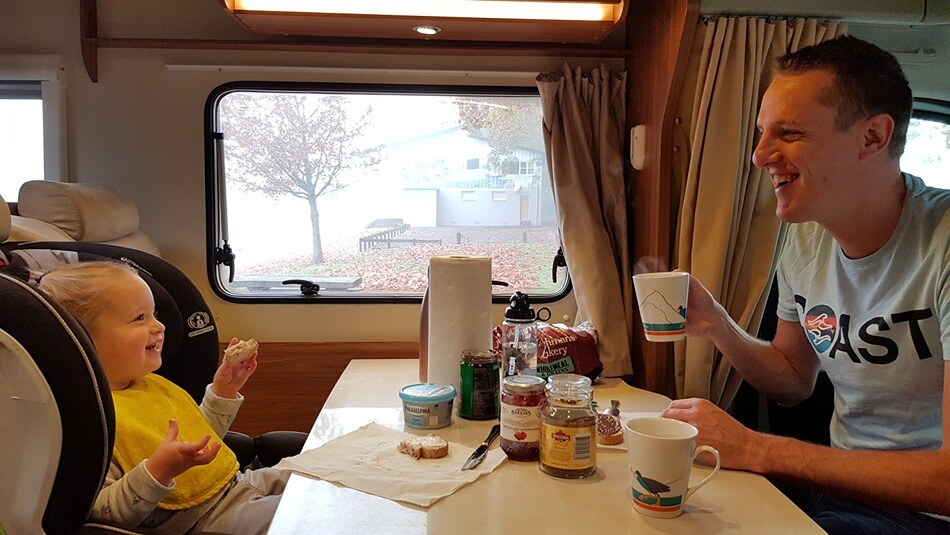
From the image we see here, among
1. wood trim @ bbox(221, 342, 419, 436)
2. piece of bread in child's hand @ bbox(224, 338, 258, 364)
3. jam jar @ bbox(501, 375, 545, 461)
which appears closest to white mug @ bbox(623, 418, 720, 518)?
jam jar @ bbox(501, 375, 545, 461)

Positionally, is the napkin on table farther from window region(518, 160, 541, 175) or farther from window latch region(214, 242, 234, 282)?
window region(518, 160, 541, 175)

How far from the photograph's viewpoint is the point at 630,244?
253 centimetres

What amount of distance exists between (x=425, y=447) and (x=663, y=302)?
61 centimetres

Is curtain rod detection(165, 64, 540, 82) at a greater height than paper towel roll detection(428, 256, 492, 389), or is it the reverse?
curtain rod detection(165, 64, 540, 82)

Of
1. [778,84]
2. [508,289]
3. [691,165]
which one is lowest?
[508,289]

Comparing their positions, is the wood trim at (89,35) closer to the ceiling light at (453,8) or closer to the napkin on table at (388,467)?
the ceiling light at (453,8)

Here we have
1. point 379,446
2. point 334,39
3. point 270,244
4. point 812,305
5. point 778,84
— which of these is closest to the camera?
point 379,446

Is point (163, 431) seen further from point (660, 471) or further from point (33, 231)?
point (660, 471)

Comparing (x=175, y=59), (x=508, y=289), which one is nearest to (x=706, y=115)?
(x=508, y=289)

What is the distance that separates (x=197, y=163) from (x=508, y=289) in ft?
4.35

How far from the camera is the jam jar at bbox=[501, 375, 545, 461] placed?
1.31 m

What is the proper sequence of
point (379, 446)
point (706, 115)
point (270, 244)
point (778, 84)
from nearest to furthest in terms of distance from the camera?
point (379, 446)
point (778, 84)
point (706, 115)
point (270, 244)

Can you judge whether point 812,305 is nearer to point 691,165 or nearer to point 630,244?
point 691,165

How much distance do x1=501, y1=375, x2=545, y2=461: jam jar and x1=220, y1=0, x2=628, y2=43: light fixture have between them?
4.03 feet
